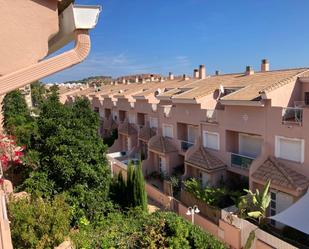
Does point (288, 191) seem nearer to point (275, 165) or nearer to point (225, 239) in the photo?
point (275, 165)

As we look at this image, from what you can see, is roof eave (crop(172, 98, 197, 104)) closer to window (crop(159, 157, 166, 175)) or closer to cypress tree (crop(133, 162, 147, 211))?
window (crop(159, 157, 166, 175))

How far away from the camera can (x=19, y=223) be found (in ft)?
43.7

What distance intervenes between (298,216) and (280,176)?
3.22 m

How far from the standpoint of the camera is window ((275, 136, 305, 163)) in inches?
774

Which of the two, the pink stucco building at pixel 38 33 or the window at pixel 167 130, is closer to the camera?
the pink stucco building at pixel 38 33

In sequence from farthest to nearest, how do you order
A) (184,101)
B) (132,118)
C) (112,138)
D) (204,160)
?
1. (112,138)
2. (132,118)
3. (184,101)
4. (204,160)

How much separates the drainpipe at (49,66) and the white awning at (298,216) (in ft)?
51.2

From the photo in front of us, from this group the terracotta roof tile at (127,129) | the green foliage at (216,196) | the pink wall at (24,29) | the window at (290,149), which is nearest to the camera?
the pink wall at (24,29)

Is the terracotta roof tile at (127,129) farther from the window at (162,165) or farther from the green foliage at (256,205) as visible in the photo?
the green foliage at (256,205)

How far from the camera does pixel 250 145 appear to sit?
24.8 m

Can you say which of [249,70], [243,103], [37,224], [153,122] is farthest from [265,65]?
[37,224]

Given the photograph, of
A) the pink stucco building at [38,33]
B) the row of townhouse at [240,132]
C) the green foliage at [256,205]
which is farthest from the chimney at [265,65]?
the pink stucco building at [38,33]

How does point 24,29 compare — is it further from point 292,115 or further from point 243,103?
point 292,115

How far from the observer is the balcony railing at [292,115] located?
19.6 m
